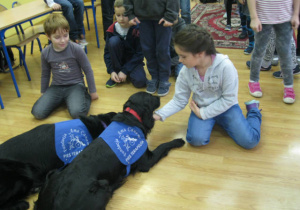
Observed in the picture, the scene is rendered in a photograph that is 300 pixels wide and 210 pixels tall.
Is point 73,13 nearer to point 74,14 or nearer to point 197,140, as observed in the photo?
point 74,14

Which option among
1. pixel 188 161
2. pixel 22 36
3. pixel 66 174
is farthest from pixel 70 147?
pixel 22 36

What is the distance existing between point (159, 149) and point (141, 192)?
0.33 m

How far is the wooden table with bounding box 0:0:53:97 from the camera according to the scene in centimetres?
243

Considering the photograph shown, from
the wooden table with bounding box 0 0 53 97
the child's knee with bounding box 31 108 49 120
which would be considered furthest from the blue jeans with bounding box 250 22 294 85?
the wooden table with bounding box 0 0 53 97

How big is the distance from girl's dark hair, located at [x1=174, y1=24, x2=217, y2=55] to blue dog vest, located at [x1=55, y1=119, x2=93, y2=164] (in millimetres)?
831

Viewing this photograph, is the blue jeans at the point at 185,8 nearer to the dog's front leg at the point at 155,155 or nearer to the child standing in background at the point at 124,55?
the child standing in background at the point at 124,55

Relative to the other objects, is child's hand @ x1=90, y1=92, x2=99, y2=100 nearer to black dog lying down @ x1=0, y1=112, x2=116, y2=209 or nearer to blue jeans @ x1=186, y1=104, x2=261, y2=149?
black dog lying down @ x1=0, y1=112, x2=116, y2=209

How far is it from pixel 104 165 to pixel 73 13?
2.87 m

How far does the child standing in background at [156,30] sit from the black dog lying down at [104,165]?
2.69 ft

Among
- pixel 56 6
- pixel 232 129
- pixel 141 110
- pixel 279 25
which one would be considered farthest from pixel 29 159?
pixel 56 6

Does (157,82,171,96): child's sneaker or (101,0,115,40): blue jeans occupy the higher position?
(101,0,115,40): blue jeans

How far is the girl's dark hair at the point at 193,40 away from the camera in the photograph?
1.53 m

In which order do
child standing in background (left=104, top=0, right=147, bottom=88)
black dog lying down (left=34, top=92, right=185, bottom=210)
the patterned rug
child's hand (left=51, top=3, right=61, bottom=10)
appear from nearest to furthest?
black dog lying down (left=34, top=92, right=185, bottom=210), child standing in background (left=104, top=0, right=147, bottom=88), child's hand (left=51, top=3, right=61, bottom=10), the patterned rug

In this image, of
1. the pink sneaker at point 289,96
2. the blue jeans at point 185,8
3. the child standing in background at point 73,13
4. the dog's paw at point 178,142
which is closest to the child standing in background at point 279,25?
the pink sneaker at point 289,96
